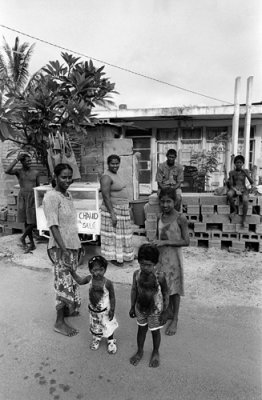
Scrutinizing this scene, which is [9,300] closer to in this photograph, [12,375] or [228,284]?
[12,375]

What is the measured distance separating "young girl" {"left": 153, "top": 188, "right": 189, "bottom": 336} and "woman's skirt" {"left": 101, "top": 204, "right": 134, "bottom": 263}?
1.57 m

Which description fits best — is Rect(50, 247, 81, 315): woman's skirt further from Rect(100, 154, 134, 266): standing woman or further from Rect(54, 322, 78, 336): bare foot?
Rect(100, 154, 134, 266): standing woman

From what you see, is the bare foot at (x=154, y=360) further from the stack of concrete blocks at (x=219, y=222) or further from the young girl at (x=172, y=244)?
the stack of concrete blocks at (x=219, y=222)

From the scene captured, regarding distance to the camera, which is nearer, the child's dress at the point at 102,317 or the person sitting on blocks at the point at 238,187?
the child's dress at the point at 102,317

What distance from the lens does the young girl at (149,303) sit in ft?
7.44

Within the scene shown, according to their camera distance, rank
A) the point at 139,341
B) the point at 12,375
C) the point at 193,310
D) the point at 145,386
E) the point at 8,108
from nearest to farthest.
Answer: the point at 145,386
the point at 12,375
the point at 139,341
the point at 8,108
the point at 193,310

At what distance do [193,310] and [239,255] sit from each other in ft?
6.96

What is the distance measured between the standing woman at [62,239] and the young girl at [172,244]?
2.64 feet

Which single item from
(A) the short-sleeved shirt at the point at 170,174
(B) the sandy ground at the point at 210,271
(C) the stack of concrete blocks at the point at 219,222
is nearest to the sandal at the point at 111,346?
(B) the sandy ground at the point at 210,271

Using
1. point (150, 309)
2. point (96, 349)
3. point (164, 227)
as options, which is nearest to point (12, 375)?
point (96, 349)

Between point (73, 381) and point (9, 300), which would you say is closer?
point (73, 381)

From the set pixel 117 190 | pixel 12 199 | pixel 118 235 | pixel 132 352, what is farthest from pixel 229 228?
pixel 12 199

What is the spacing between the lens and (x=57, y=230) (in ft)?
8.66

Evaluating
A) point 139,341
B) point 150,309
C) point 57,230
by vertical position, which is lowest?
point 139,341
